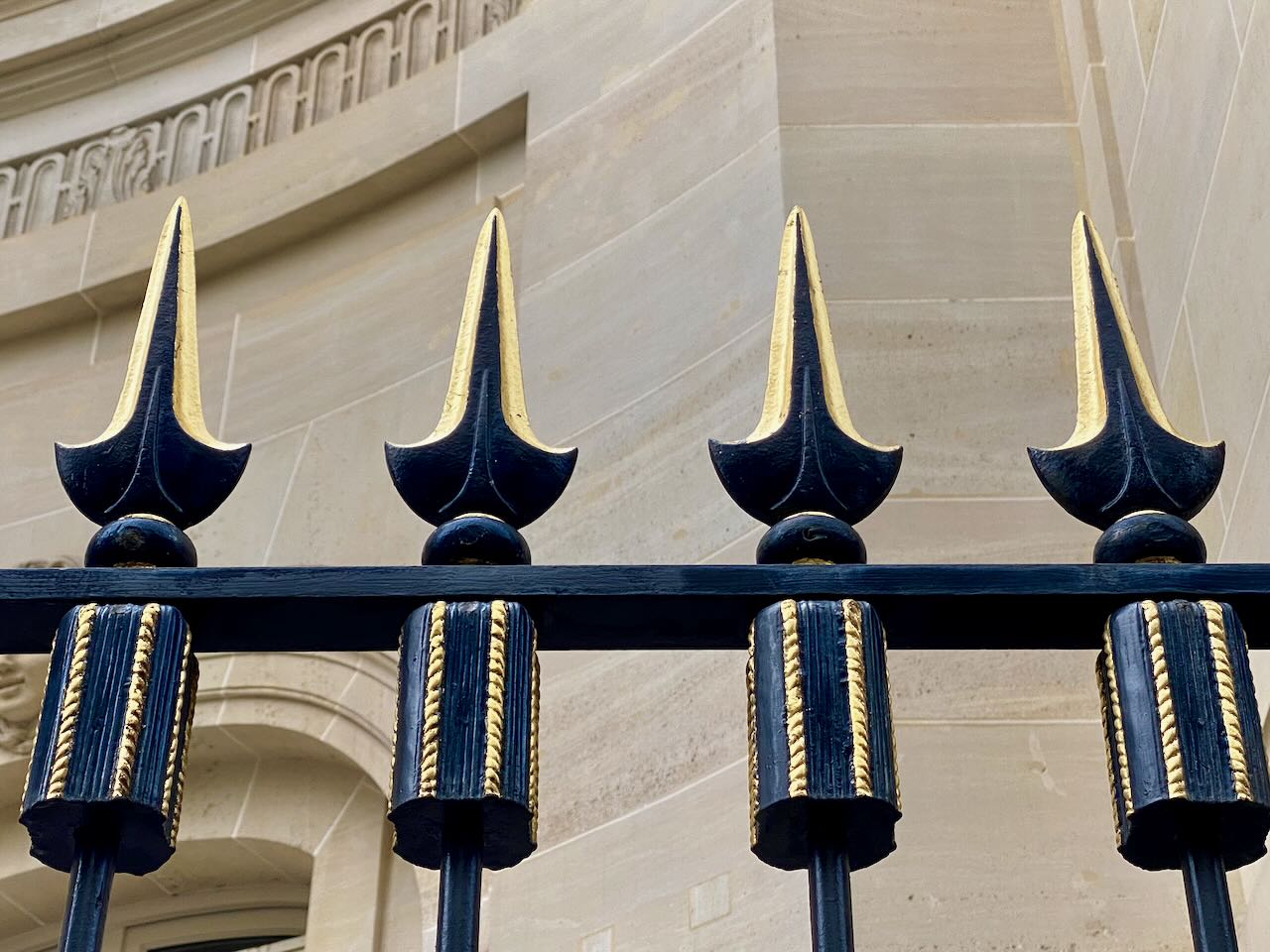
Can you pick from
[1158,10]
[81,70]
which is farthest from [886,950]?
[81,70]

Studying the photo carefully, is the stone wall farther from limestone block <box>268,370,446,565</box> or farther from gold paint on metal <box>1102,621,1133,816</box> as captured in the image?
limestone block <box>268,370,446,565</box>

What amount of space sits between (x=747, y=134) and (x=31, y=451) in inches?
90.0

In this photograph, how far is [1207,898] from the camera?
4.40 feet

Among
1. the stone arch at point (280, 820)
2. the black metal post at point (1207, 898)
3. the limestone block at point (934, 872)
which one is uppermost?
the stone arch at point (280, 820)

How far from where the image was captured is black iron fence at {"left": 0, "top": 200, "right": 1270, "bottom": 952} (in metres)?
1.37

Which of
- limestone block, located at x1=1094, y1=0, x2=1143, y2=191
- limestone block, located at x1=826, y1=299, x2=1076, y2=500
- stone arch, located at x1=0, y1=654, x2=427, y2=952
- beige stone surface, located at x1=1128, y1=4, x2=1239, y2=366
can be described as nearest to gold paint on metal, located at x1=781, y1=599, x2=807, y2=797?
beige stone surface, located at x1=1128, y1=4, x2=1239, y2=366

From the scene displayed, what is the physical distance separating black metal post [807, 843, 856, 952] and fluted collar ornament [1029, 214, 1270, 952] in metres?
0.20

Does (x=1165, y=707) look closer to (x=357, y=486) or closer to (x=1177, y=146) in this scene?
(x=1177, y=146)

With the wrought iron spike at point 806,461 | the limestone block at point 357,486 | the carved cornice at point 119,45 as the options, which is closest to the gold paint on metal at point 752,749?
the wrought iron spike at point 806,461

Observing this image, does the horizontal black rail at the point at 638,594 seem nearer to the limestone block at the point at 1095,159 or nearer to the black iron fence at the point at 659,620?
the black iron fence at the point at 659,620

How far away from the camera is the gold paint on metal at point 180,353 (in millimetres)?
1562

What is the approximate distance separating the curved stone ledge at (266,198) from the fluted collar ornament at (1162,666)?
149 inches

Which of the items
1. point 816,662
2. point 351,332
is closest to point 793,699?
point 816,662

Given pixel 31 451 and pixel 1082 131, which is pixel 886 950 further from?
pixel 31 451
